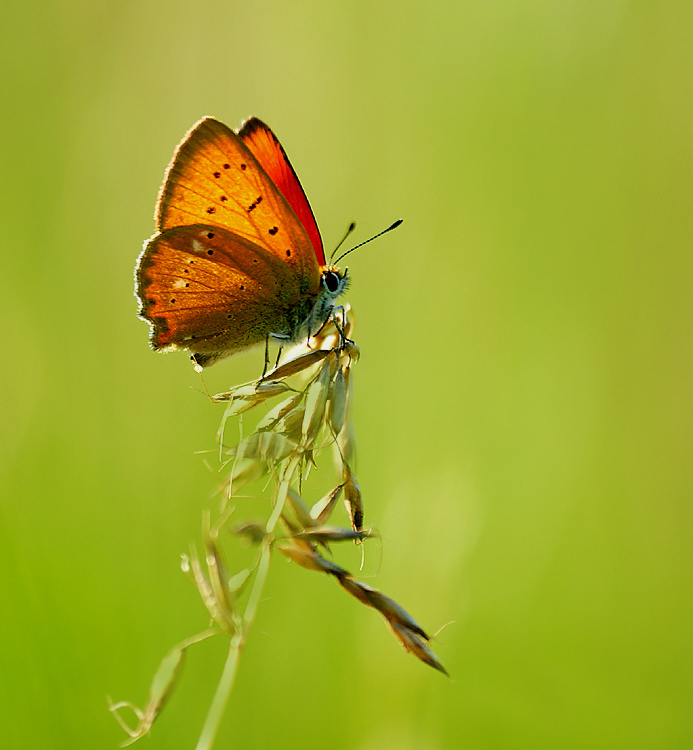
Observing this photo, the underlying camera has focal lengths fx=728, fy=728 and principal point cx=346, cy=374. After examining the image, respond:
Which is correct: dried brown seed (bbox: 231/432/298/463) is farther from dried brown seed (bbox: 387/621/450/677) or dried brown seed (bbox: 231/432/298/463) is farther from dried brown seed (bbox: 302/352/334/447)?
dried brown seed (bbox: 387/621/450/677)

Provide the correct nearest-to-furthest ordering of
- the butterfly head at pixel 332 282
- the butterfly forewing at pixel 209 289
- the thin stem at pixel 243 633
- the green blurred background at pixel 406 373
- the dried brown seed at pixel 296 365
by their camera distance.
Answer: the thin stem at pixel 243 633
the dried brown seed at pixel 296 365
the green blurred background at pixel 406 373
the butterfly forewing at pixel 209 289
the butterfly head at pixel 332 282

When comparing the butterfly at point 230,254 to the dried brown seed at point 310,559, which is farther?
the butterfly at point 230,254

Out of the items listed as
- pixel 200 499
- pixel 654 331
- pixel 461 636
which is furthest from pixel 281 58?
pixel 461 636

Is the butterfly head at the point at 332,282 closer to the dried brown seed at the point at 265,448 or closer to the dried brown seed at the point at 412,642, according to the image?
the dried brown seed at the point at 265,448

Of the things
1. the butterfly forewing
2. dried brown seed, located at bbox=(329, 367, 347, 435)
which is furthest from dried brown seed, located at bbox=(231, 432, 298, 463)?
the butterfly forewing

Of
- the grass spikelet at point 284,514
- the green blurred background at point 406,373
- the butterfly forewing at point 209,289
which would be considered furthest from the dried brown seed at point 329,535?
the butterfly forewing at point 209,289

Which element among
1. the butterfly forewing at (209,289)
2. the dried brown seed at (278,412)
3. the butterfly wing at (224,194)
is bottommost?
the dried brown seed at (278,412)

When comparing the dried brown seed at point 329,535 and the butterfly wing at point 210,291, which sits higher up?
the butterfly wing at point 210,291

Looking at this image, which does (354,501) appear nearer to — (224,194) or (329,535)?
(329,535)
